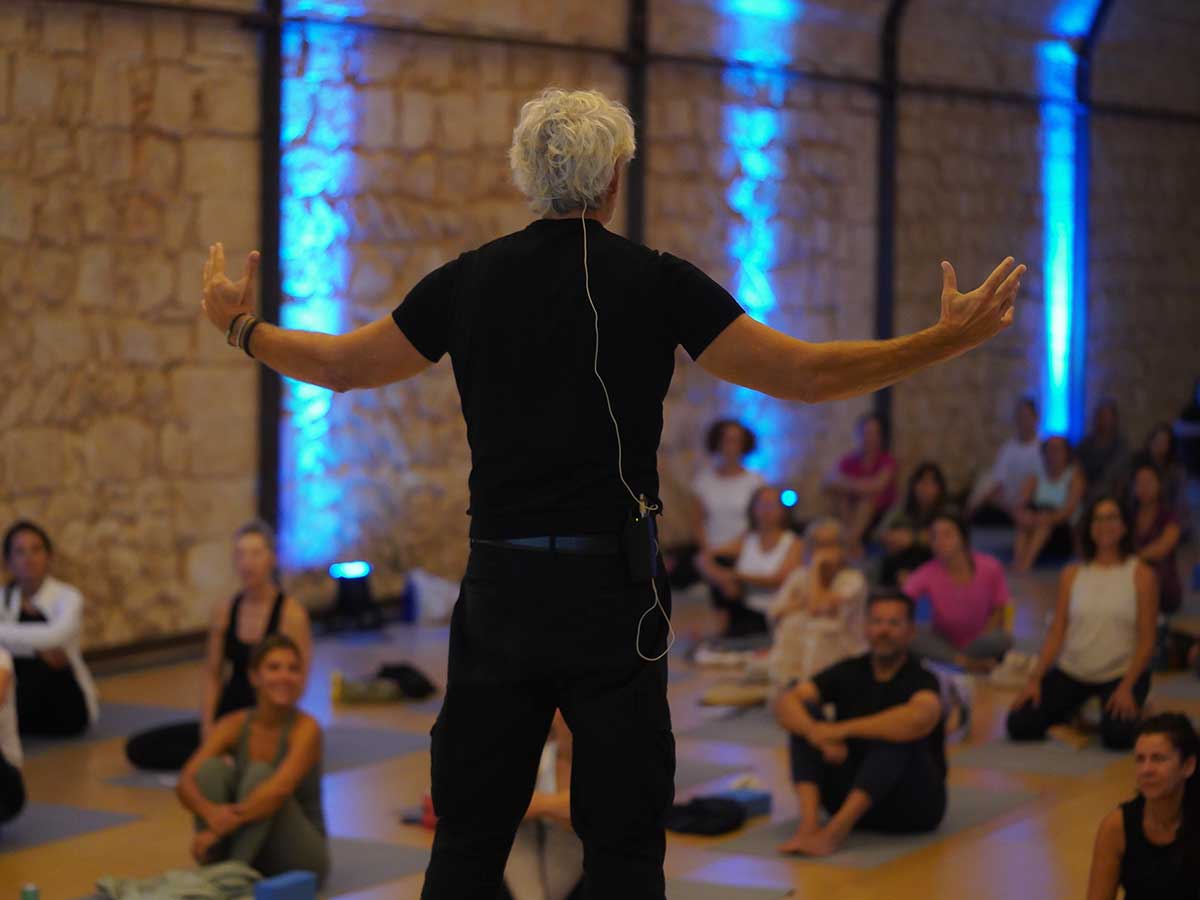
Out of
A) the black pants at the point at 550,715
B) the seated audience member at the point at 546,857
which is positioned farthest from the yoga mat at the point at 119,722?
the black pants at the point at 550,715

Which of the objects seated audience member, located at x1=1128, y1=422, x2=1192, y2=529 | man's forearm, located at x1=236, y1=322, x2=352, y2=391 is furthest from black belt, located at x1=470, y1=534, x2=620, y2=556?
seated audience member, located at x1=1128, y1=422, x2=1192, y2=529

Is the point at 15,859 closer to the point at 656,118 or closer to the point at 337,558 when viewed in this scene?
the point at 337,558

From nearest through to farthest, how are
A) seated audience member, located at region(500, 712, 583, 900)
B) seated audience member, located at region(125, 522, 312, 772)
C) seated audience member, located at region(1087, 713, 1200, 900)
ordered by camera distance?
seated audience member, located at region(1087, 713, 1200, 900) < seated audience member, located at region(500, 712, 583, 900) < seated audience member, located at region(125, 522, 312, 772)

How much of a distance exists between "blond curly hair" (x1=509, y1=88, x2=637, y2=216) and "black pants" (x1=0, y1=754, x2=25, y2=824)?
3.91 meters

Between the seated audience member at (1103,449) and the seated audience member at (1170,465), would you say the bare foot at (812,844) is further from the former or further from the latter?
the seated audience member at (1103,449)

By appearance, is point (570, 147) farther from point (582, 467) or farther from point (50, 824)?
point (50, 824)

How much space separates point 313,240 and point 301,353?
7.06 meters

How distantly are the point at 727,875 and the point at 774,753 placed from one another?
5.61ft

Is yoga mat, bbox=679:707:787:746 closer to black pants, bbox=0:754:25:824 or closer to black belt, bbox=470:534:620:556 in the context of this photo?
black pants, bbox=0:754:25:824

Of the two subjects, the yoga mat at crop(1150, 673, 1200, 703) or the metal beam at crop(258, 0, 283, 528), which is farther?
the metal beam at crop(258, 0, 283, 528)

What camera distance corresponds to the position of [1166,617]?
927cm

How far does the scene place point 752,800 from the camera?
6.27 meters

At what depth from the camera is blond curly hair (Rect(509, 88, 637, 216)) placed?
260 centimetres

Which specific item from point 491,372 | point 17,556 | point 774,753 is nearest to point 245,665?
point 17,556
